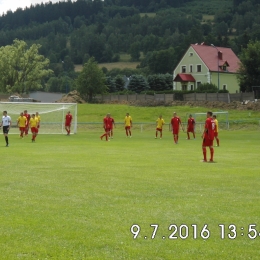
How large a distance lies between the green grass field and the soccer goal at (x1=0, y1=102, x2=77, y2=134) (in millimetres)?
32446

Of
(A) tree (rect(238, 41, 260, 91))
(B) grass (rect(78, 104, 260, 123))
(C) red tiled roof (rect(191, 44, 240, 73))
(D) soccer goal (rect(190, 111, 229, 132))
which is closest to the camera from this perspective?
(D) soccer goal (rect(190, 111, 229, 132))

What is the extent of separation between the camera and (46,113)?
53.8 m

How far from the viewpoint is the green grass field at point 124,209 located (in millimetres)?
8133

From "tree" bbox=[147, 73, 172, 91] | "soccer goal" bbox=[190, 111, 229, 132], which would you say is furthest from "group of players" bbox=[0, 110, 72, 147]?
"tree" bbox=[147, 73, 172, 91]

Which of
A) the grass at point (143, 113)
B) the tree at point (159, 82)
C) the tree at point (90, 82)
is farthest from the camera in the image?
the tree at point (159, 82)

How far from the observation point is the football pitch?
8.13 meters

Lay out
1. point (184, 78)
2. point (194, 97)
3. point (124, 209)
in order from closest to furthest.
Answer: point (124, 209) → point (194, 97) → point (184, 78)

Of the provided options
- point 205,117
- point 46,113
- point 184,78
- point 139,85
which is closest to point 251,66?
point 184,78

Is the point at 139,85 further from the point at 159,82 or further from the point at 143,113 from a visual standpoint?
the point at 143,113

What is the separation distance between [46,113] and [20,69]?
5913 cm

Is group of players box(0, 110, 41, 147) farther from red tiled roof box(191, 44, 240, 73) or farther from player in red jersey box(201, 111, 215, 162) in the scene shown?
red tiled roof box(191, 44, 240, 73)

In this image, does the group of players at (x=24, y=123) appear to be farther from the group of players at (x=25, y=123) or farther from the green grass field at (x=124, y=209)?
the green grass field at (x=124, y=209)

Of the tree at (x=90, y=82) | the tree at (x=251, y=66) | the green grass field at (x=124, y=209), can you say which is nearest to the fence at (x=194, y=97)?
the tree at (x=90, y=82)

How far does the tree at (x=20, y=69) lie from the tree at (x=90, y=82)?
22896 millimetres
